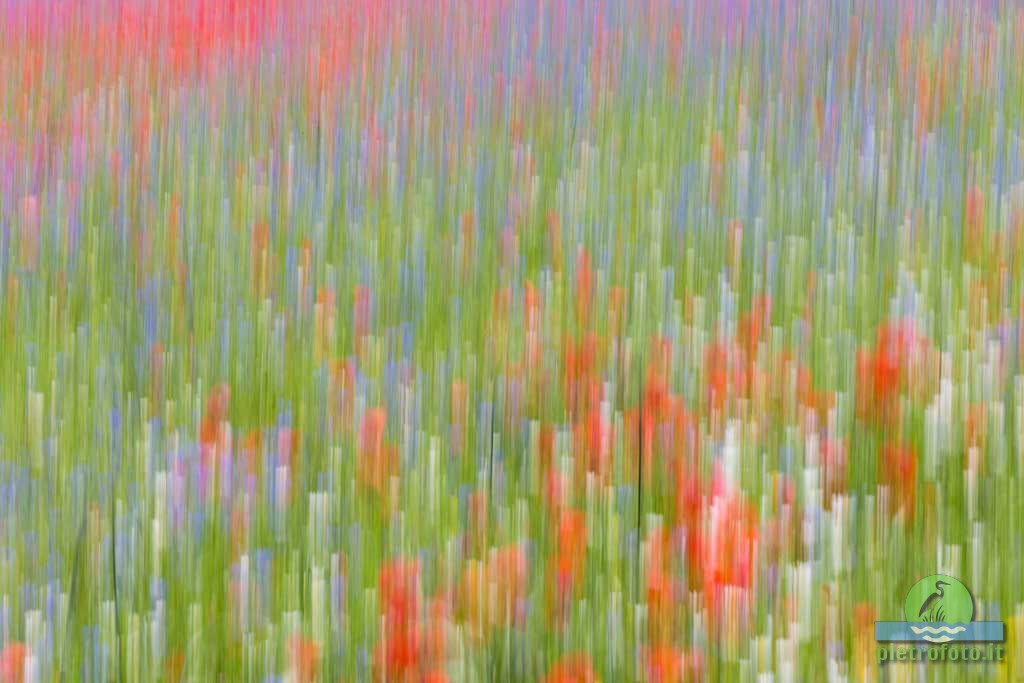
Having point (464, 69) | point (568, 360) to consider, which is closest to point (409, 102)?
point (464, 69)

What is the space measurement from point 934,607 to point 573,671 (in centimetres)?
56

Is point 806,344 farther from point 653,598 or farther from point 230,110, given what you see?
point 230,110

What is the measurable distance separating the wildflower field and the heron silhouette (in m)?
0.04

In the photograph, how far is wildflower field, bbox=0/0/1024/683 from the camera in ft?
5.85

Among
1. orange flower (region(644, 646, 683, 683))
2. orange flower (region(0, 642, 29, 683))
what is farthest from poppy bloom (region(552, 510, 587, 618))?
orange flower (region(0, 642, 29, 683))

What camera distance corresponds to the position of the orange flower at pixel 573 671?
1.72 m

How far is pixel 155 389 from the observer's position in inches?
87.4

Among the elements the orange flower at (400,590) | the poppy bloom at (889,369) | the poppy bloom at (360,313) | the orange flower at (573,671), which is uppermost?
the poppy bloom at (360,313)

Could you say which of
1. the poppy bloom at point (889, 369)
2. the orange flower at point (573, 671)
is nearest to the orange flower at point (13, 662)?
the orange flower at point (573, 671)

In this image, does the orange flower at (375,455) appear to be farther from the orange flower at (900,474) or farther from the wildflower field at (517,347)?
the orange flower at (900,474)

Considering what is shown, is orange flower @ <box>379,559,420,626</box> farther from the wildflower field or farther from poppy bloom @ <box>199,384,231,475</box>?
poppy bloom @ <box>199,384,231,475</box>

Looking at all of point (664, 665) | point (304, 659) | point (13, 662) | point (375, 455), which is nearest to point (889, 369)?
point (664, 665)

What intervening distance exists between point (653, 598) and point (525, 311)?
73 centimetres

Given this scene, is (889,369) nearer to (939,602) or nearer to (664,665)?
(939,602)
